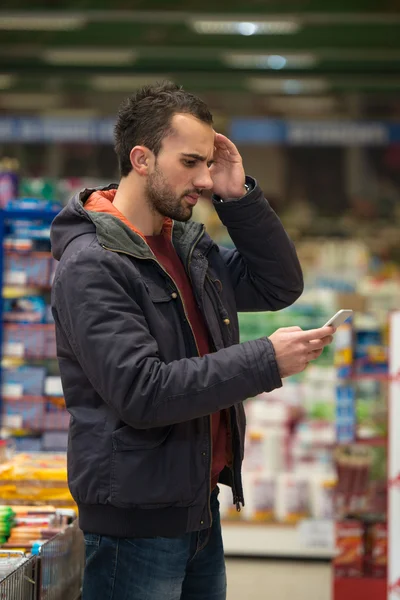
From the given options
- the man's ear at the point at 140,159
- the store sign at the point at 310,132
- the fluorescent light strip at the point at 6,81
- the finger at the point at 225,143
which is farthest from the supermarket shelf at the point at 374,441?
the fluorescent light strip at the point at 6,81

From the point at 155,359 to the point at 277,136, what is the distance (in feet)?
25.9

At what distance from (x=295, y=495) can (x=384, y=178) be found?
445 centimetres

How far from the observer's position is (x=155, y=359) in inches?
90.6

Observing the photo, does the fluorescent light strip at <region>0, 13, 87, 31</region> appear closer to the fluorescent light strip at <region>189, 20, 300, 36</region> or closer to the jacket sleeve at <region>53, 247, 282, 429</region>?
the fluorescent light strip at <region>189, 20, 300, 36</region>

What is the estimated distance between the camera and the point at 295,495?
21.6 feet

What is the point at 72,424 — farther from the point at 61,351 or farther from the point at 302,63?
the point at 302,63

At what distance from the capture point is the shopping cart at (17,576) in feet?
8.40

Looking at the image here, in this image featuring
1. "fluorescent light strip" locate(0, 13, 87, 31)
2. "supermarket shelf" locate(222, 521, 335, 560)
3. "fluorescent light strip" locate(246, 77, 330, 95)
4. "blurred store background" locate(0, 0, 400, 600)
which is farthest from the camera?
"fluorescent light strip" locate(246, 77, 330, 95)

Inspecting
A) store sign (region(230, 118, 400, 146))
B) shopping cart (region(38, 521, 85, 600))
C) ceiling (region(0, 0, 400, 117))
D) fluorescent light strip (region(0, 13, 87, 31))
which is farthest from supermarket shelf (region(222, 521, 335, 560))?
fluorescent light strip (region(0, 13, 87, 31))

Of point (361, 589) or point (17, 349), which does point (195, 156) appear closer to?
point (17, 349)

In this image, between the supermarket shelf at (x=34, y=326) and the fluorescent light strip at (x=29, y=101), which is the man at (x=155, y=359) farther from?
the fluorescent light strip at (x=29, y=101)

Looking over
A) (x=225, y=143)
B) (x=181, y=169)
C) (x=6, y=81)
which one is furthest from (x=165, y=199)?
(x=6, y=81)

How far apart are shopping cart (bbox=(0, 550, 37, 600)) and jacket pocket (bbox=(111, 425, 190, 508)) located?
0.48 metres

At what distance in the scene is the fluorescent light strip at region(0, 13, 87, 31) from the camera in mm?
9047
